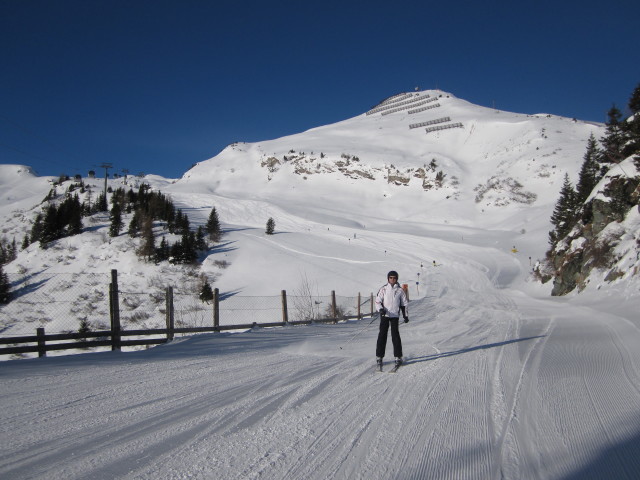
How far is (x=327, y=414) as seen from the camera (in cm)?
429

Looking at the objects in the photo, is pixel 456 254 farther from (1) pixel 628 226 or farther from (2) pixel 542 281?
(1) pixel 628 226

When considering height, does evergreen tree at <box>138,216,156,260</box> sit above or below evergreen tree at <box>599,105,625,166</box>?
below

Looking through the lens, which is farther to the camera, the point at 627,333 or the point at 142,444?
the point at 627,333

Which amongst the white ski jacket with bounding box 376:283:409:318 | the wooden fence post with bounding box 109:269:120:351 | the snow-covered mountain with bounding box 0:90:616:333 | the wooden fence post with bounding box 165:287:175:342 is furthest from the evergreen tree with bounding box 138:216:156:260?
the white ski jacket with bounding box 376:283:409:318

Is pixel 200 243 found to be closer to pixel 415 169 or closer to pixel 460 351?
pixel 460 351

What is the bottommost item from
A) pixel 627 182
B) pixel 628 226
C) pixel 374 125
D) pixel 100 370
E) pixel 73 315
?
pixel 73 315

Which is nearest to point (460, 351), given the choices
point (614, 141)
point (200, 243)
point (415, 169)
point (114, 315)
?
point (114, 315)

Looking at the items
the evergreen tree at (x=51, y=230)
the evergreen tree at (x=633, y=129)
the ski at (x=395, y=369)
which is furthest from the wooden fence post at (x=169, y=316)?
the evergreen tree at (x=51, y=230)

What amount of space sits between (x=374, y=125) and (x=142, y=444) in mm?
145357

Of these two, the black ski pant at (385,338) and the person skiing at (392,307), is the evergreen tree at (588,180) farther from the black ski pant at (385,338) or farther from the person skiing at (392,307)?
the black ski pant at (385,338)

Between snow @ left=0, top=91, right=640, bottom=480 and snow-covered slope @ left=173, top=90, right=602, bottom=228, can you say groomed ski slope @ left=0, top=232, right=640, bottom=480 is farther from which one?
snow-covered slope @ left=173, top=90, right=602, bottom=228

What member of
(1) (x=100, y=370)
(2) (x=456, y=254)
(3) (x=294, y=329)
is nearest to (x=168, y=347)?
(1) (x=100, y=370)

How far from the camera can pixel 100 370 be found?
20.8 feet

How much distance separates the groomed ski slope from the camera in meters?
3.09
